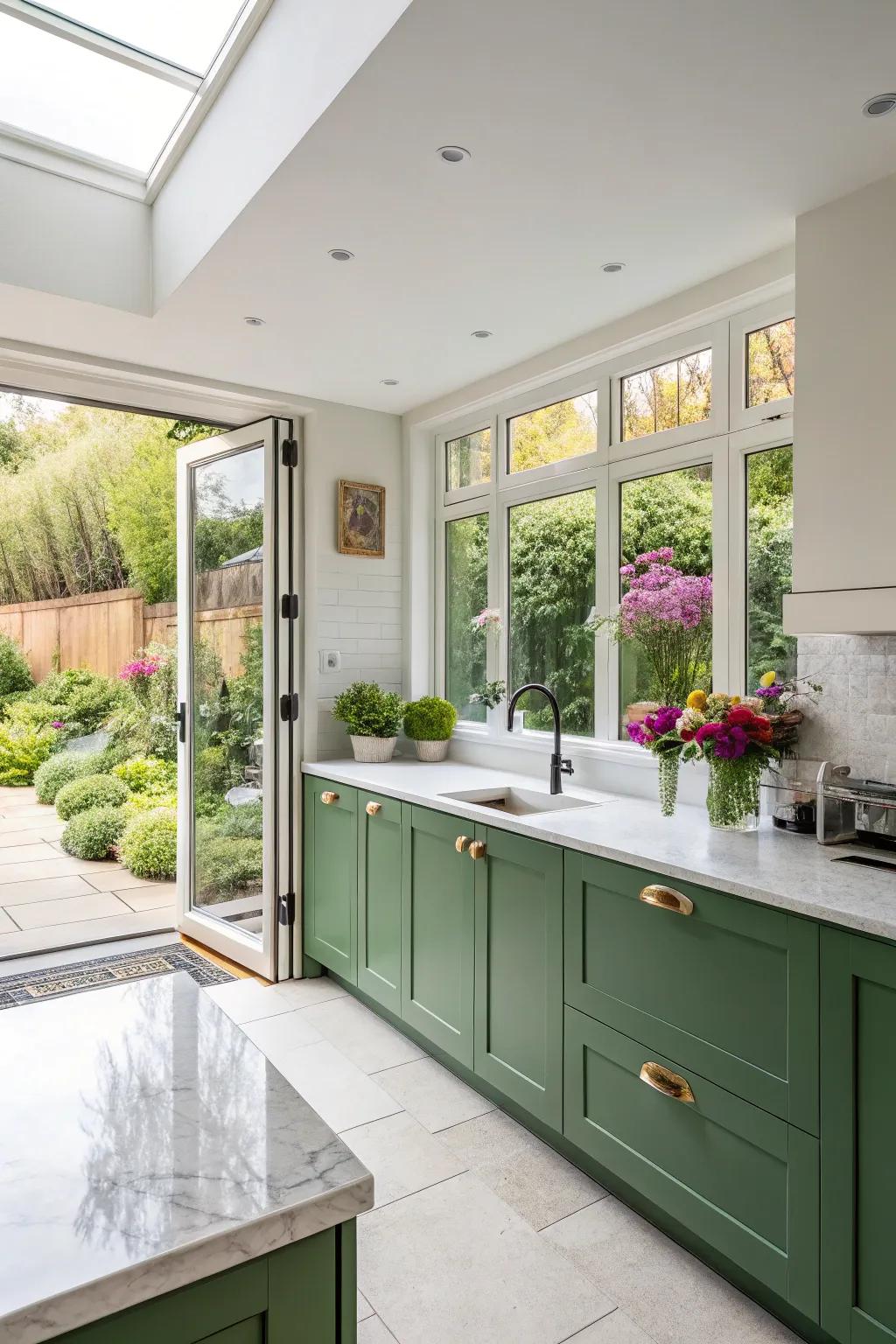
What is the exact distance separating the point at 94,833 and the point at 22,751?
0.81 m

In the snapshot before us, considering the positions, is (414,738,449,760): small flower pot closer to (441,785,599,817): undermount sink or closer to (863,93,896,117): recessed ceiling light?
(441,785,599,817): undermount sink

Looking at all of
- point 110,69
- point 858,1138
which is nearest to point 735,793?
point 858,1138

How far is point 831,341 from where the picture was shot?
1966 millimetres

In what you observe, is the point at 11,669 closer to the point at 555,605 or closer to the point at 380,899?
the point at 380,899

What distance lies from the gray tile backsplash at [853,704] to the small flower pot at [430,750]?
168 centimetres

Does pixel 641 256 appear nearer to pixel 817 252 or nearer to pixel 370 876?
pixel 817 252

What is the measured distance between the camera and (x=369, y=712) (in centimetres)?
356

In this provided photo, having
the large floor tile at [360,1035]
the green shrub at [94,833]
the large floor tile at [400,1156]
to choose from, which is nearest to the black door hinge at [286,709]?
the large floor tile at [360,1035]

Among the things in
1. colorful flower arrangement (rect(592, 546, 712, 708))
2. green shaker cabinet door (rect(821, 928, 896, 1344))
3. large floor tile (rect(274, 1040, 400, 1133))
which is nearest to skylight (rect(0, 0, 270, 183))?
colorful flower arrangement (rect(592, 546, 712, 708))

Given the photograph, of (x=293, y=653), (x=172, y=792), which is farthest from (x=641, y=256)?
(x=172, y=792)

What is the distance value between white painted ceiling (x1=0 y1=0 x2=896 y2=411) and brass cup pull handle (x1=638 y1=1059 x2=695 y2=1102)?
201 cm

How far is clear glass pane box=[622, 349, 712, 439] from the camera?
2672mm

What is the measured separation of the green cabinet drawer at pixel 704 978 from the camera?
163cm

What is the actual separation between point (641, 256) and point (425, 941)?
7.15 feet
